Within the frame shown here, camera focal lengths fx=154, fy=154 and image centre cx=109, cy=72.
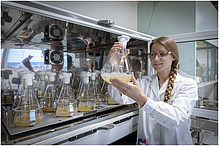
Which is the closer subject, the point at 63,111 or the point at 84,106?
the point at 63,111

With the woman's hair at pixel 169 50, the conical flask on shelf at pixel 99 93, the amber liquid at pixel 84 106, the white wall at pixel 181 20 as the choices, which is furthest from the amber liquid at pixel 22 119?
the white wall at pixel 181 20

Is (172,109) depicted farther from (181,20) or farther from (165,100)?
(181,20)

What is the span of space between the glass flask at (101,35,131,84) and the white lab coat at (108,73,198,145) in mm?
262

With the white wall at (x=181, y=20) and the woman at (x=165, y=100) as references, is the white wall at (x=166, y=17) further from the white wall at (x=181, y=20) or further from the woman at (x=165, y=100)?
the woman at (x=165, y=100)

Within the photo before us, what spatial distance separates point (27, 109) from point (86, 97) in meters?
0.36

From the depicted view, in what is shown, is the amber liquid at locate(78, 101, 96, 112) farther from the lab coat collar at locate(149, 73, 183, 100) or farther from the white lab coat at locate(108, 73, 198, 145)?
the lab coat collar at locate(149, 73, 183, 100)

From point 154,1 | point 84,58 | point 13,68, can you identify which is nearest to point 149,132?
point 84,58

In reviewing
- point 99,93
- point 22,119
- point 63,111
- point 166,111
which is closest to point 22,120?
point 22,119

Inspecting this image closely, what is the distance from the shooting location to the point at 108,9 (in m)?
1.94

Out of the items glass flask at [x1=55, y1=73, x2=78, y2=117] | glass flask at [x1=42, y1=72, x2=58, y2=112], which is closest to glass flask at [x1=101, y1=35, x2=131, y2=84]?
glass flask at [x1=55, y1=73, x2=78, y2=117]

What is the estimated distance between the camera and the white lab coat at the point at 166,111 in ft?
2.95

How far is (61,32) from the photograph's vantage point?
36.5 inches

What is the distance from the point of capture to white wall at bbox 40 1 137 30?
1566 millimetres

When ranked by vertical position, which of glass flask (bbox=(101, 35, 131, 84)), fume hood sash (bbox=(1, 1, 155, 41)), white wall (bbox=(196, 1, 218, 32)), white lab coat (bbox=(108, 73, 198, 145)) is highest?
white wall (bbox=(196, 1, 218, 32))
